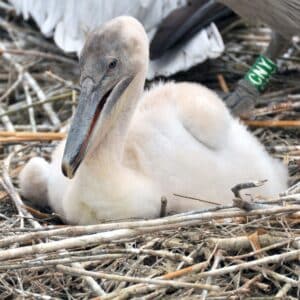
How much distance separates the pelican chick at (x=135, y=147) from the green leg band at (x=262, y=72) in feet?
2.86

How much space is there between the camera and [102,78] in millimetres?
2781

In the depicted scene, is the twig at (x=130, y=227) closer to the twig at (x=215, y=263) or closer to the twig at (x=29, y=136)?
the twig at (x=215, y=263)

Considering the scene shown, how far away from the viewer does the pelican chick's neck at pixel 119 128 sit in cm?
289

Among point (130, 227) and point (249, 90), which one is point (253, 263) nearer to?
point (130, 227)

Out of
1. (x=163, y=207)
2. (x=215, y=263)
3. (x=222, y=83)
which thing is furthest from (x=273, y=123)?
(x=215, y=263)

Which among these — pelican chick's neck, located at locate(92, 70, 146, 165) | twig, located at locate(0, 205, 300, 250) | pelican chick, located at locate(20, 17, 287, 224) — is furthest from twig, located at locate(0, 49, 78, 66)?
twig, located at locate(0, 205, 300, 250)

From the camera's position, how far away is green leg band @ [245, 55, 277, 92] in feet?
13.1

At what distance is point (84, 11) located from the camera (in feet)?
15.1

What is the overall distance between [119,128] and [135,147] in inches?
4.6

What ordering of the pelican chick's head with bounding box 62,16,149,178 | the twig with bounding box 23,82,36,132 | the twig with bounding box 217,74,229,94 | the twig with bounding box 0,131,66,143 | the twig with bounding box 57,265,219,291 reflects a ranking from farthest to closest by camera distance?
the twig with bounding box 217,74,229,94 → the twig with bounding box 23,82,36,132 → the twig with bounding box 0,131,66,143 → the pelican chick's head with bounding box 62,16,149,178 → the twig with bounding box 57,265,219,291

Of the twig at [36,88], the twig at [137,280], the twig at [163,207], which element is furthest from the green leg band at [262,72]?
the twig at [137,280]

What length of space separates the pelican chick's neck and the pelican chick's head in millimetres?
20

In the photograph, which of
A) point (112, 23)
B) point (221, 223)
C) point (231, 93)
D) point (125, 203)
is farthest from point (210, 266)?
point (231, 93)

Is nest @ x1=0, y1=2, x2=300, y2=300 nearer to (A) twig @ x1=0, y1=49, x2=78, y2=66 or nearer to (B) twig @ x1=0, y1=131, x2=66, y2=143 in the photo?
(B) twig @ x1=0, y1=131, x2=66, y2=143
